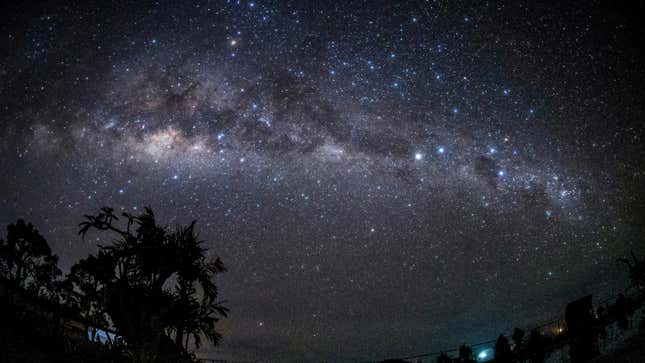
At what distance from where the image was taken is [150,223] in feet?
56.0

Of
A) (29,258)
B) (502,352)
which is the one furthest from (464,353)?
(29,258)

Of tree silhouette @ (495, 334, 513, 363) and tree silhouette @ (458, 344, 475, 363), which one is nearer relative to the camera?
tree silhouette @ (495, 334, 513, 363)

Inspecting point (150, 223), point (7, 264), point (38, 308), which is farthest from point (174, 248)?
point (7, 264)

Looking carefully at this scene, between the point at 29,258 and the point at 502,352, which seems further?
the point at 29,258

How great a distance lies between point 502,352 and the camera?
18.5 metres

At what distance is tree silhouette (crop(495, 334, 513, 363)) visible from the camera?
17927mm

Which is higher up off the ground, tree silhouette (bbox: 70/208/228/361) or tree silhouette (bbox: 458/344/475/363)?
tree silhouette (bbox: 70/208/228/361)

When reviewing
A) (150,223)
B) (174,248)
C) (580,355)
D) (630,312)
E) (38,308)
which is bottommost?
(580,355)

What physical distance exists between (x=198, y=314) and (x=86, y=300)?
16.5 m

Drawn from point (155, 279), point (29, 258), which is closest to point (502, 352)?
point (155, 279)

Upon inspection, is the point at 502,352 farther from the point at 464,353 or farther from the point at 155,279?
the point at 155,279

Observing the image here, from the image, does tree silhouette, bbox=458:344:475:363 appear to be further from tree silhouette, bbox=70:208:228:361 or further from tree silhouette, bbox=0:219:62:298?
tree silhouette, bbox=0:219:62:298

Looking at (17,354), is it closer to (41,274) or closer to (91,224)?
(91,224)

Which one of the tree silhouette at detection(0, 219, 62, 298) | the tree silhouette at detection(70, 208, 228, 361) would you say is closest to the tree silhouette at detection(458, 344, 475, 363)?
the tree silhouette at detection(70, 208, 228, 361)
